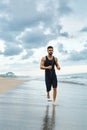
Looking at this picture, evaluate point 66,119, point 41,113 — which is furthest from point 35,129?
point 41,113

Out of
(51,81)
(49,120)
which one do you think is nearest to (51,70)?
(51,81)

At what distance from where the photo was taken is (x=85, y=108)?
11492 millimetres

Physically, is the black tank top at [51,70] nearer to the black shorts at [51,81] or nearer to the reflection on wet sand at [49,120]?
the black shorts at [51,81]

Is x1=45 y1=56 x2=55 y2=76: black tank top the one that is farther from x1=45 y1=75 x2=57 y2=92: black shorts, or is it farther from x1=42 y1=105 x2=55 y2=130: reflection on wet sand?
x1=42 y1=105 x2=55 y2=130: reflection on wet sand

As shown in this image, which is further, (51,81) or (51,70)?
(51,81)

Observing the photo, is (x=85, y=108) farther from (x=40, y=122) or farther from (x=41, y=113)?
(x=40, y=122)

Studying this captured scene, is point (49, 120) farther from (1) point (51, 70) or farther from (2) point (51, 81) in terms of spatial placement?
(2) point (51, 81)

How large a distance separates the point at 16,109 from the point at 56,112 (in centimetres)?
104

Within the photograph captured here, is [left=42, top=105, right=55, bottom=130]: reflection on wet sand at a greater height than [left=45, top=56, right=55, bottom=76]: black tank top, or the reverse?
[left=45, top=56, right=55, bottom=76]: black tank top

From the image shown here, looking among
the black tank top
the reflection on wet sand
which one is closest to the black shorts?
the black tank top

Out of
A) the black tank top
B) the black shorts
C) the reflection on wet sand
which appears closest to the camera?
the reflection on wet sand

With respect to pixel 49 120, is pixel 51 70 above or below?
above

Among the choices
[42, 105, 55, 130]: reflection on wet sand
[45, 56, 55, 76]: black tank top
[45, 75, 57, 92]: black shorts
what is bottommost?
[42, 105, 55, 130]: reflection on wet sand

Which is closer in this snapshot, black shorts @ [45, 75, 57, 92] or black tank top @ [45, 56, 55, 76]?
black tank top @ [45, 56, 55, 76]
